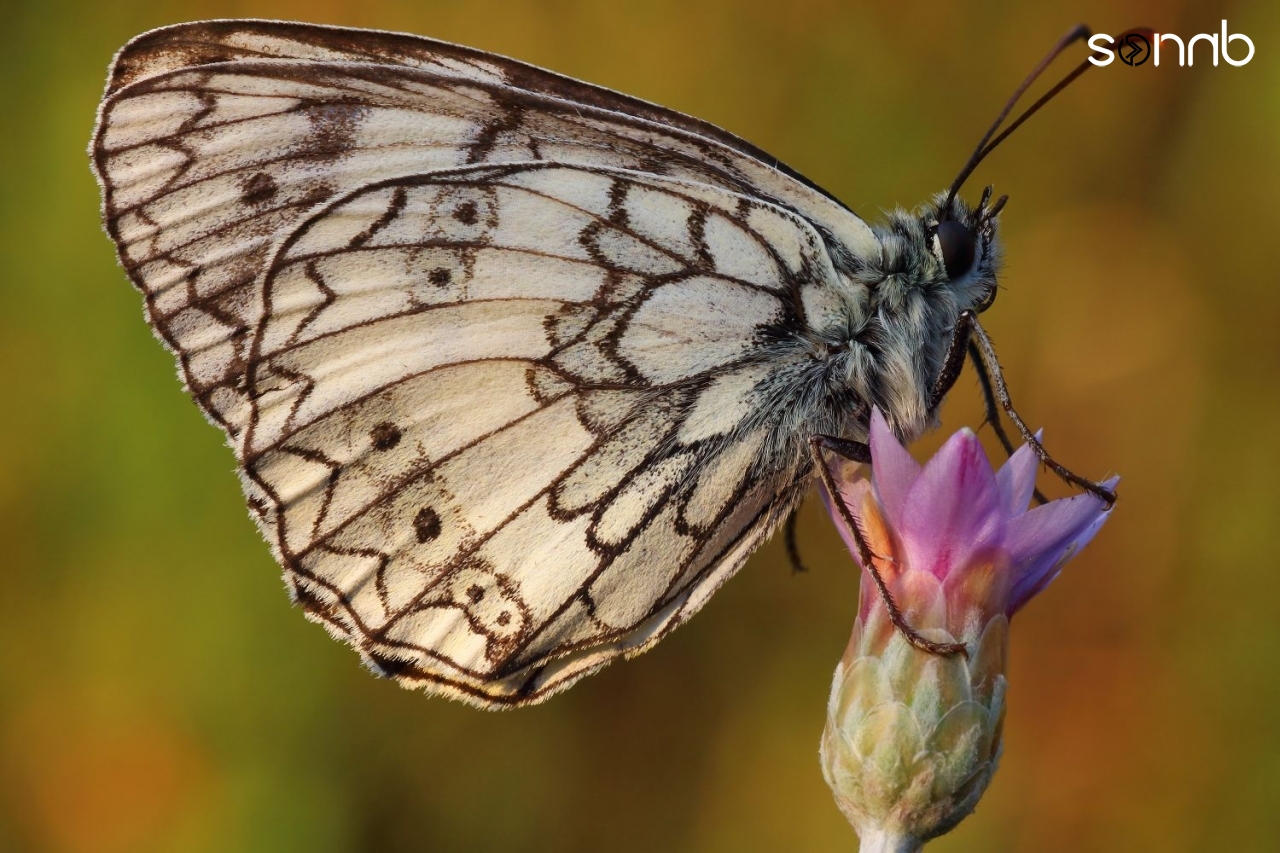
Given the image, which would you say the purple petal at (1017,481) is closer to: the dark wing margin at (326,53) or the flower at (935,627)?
the flower at (935,627)

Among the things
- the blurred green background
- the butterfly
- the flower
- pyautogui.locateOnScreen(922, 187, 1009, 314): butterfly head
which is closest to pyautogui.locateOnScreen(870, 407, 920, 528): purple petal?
the flower

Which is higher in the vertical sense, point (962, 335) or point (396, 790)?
point (962, 335)

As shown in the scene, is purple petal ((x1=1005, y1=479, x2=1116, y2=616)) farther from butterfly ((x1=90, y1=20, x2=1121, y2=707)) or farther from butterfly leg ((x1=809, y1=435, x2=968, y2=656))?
butterfly ((x1=90, y1=20, x2=1121, y2=707))

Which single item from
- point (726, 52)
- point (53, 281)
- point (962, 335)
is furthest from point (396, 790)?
point (726, 52)

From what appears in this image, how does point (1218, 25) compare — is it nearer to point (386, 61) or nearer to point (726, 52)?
point (726, 52)

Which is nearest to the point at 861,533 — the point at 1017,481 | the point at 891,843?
the point at 1017,481

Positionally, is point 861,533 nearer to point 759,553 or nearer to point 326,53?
point 326,53

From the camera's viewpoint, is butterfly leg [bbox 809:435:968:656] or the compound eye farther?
the compound eye
